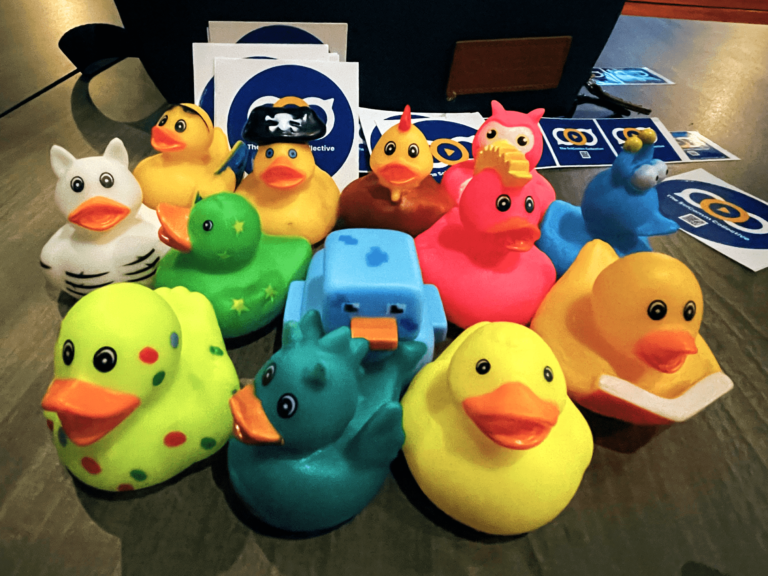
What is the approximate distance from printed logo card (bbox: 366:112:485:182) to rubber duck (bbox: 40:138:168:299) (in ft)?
2.07

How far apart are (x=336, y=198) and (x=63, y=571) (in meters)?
0.72

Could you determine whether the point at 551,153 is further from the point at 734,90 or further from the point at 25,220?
the point at 25,220

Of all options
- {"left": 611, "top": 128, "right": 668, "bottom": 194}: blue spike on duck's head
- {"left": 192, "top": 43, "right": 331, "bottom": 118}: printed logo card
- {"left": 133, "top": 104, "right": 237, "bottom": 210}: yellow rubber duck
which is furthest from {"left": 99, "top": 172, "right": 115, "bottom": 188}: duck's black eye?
{"left": 611, "top": 128, "right": 668, "bottom": 194}: blue spike on duck's head

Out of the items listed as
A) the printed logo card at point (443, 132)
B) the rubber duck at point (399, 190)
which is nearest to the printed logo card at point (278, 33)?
the printed logo card at point (443, 132)

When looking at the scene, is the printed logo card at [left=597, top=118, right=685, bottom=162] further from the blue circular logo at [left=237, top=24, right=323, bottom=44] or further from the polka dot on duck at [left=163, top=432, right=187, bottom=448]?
the polka dot on duck at [left=163, top=432, right=187, bottom=448]

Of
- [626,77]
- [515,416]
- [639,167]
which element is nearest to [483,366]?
[515,416]

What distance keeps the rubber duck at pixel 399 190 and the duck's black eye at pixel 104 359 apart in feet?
1.74

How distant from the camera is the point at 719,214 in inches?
48.1

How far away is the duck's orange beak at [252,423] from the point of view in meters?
0.50

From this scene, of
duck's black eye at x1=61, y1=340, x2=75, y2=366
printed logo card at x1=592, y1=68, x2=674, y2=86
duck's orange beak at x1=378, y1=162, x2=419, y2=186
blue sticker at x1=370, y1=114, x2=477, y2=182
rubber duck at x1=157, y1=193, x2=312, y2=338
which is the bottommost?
printed logo card at x1=592, y1=68, x2=674, y2=86

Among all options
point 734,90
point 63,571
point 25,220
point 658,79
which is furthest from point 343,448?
point 734,90

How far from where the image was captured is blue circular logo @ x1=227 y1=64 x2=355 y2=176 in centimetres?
110

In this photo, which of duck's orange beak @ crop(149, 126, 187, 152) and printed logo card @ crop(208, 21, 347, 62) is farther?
printed logo card @ crop(208, 21, 347, 62)

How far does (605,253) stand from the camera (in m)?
0.79
